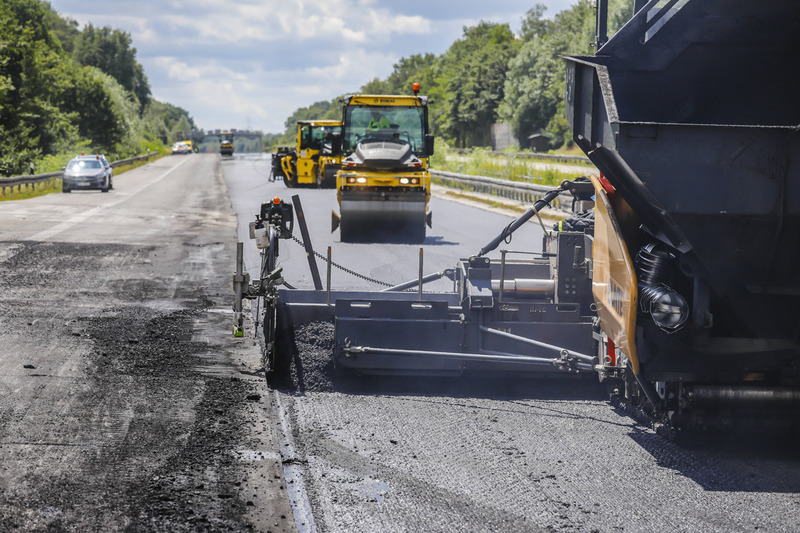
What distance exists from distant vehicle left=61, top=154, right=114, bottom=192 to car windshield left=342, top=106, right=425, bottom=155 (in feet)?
62.8

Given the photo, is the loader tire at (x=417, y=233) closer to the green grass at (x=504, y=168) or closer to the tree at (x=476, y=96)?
the green grass at (x=504, y=168)

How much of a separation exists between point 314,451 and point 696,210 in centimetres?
264

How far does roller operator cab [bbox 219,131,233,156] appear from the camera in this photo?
111 m

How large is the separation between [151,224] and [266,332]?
615 inches

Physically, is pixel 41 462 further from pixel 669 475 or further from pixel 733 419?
pixel 733 419

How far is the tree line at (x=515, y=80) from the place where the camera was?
3501 inches

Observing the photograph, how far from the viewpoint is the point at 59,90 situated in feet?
180

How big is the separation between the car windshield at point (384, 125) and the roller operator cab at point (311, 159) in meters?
14.4

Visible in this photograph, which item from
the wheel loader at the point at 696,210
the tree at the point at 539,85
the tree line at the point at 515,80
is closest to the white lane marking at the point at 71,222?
the wheel loader at the point at 696,210

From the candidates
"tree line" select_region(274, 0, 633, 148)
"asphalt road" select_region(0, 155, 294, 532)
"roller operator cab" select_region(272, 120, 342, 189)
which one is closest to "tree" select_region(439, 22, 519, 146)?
"tree line" select_region(274, 0, 633, 148)

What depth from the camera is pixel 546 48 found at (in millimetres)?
96812

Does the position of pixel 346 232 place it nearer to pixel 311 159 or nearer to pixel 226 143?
pixel 311 159

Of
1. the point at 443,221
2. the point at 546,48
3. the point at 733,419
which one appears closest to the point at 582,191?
the point at 733,419

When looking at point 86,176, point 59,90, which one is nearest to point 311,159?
point 86,176
